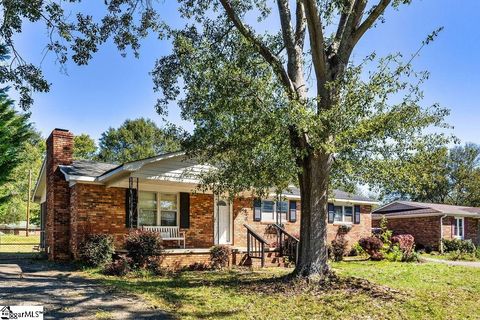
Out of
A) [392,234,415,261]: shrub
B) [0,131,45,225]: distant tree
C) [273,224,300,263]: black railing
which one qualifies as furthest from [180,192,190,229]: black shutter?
[0,131,45,225]: distant tree

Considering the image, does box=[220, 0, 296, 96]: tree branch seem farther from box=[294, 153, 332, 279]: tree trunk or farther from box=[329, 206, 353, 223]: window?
box=[329, 206, 353, 223]: window

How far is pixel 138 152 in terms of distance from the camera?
4625 centimetres

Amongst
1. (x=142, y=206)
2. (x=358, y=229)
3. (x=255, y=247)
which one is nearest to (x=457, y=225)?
(x=358, y=229)

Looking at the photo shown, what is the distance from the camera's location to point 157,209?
16.0 m

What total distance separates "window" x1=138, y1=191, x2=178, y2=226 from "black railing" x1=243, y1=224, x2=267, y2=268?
9.50 feet

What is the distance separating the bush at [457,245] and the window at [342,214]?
814 centimetres

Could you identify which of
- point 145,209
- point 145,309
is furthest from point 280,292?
point 145,209

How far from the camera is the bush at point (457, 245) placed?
1035 inches

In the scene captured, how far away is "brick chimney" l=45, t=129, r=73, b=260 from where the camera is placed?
15383mm

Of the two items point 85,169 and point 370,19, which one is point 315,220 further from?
point 85,169

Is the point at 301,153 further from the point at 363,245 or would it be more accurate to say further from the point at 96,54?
the point at 363,245

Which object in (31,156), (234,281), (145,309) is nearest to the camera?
(145,309)

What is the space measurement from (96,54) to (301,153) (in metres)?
5.62

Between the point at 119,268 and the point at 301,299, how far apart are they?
5.80 meters
